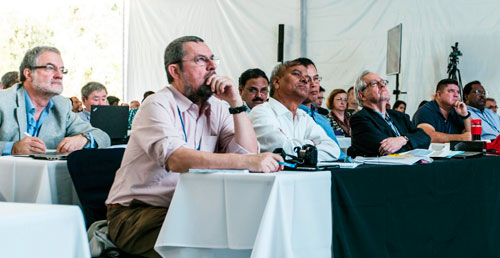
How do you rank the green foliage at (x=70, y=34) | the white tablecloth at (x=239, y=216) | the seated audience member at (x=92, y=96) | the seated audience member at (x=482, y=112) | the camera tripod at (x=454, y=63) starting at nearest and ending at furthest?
1. the white tablecloth at (x=239, y=216)
2. the seated audience member at (x=482, y=112)
3. the seated audience member at (x=92, y=96)
4. the camera tripod at (x=454, y=63)
5. the green foliage at (x=70, y=34)

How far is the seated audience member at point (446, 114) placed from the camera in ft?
16.2

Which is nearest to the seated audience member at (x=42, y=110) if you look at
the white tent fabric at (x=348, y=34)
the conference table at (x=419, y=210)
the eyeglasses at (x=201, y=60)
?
the eyeglasses at (x=201, y=60)

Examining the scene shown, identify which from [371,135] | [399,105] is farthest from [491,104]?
[371,135]

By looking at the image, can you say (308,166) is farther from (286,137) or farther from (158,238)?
(286,137)

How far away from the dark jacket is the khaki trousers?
1751 millimetres

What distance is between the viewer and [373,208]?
2.19m

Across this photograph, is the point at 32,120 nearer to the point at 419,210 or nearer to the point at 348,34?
the point at 419,210

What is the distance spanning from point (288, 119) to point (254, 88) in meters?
1.15

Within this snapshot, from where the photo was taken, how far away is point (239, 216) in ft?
6.01

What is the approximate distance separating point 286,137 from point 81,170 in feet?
3.54

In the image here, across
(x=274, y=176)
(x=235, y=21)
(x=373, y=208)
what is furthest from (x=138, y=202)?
(x=235, y=21)

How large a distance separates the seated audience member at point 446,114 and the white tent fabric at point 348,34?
299cm

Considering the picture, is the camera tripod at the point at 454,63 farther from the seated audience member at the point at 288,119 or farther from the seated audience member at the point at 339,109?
the seated audience member at the point at 288,119

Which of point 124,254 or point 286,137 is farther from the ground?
point 286,137
